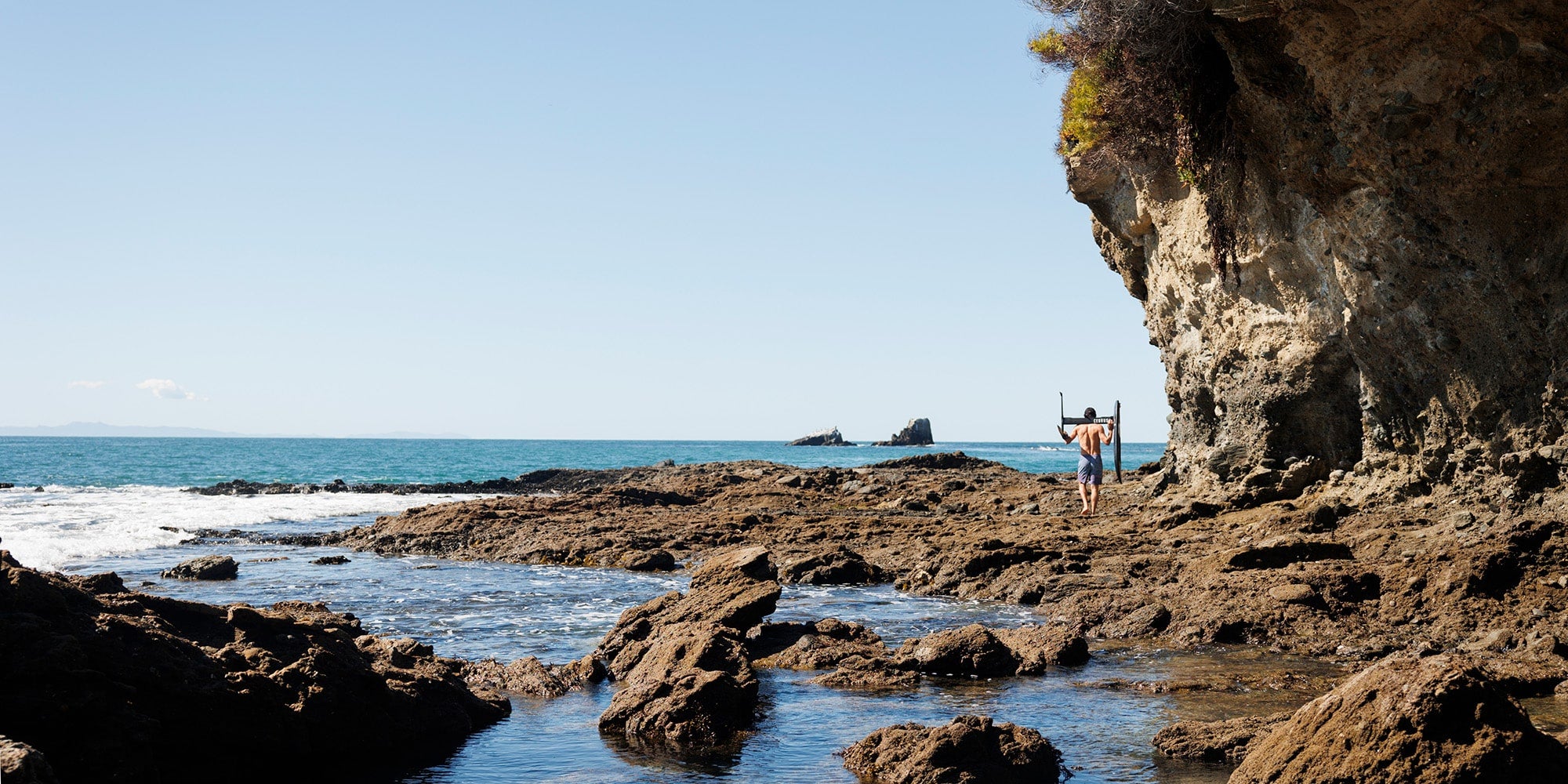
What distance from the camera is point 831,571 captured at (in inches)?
604

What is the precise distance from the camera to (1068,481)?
2931 cm

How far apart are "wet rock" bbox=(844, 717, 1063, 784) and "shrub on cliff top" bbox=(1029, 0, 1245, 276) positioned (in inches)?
381

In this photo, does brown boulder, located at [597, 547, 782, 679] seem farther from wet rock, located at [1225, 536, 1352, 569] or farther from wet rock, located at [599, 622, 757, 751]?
wet rock, located at [1225, 536, 1352, 569]

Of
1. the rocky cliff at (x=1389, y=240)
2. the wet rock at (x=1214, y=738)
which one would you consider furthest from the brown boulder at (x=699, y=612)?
the rocky cliff at (x=1389, y=240)

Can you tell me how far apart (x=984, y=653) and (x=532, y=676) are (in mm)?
3606

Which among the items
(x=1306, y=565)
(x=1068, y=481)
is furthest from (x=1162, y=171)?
(x=1068, y=481)

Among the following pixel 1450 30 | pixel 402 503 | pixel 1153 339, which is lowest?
pixel 402 503

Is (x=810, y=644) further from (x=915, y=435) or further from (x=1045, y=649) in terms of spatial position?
(x=915, y=435)

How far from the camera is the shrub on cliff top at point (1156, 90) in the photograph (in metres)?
13.9

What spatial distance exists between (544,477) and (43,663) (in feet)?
132

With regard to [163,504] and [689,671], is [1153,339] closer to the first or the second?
[689,671]

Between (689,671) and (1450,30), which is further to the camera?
Answer: (1450,30)

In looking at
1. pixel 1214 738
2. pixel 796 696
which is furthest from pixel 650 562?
pixel 1214 738

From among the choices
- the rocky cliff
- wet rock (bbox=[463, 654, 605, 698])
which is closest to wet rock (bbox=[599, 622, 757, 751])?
wet rock (bbox=[463, 654, 605, 698])
